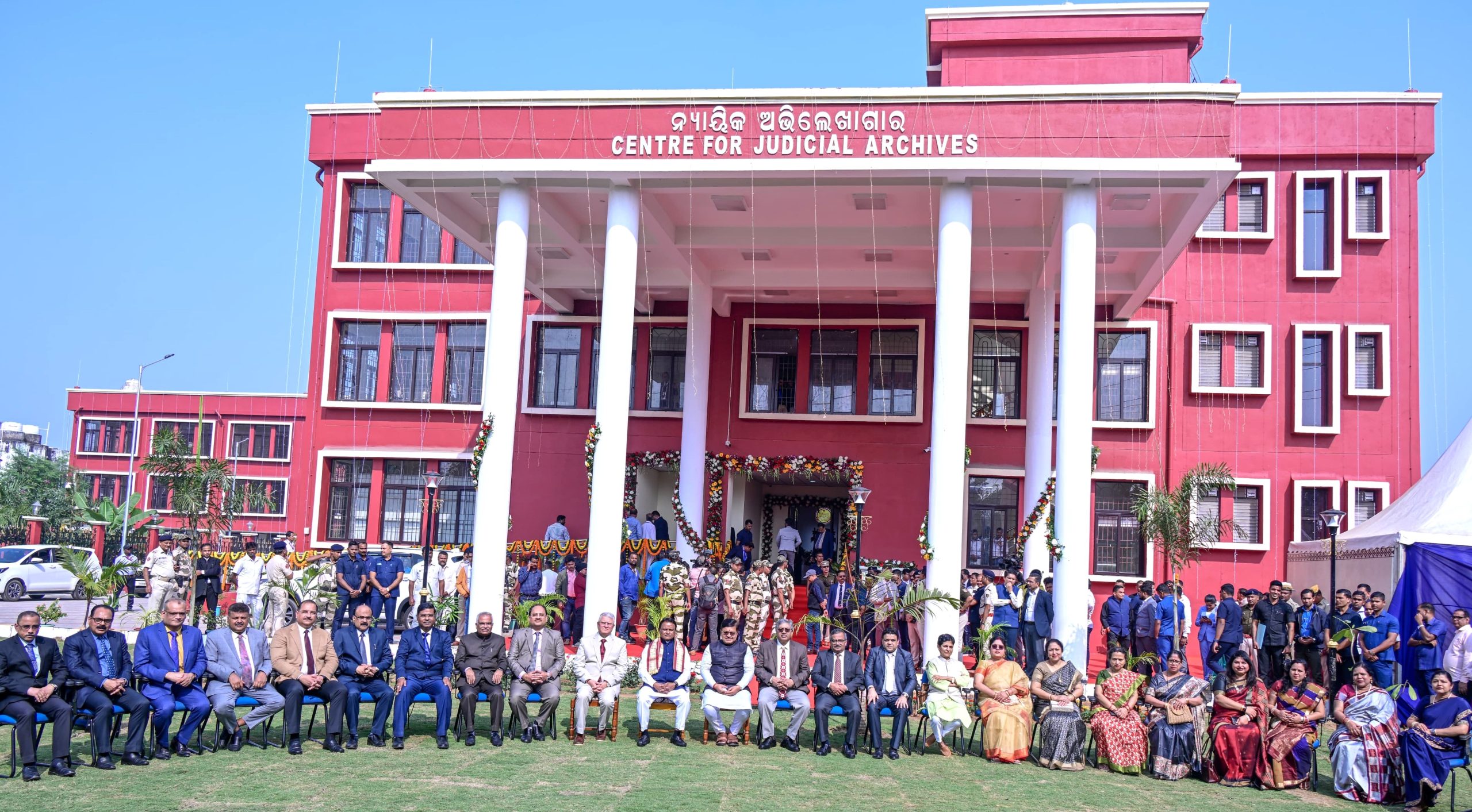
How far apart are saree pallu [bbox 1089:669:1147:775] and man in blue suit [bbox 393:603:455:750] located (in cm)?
568

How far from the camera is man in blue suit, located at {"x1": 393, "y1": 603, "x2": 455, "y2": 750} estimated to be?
1033 centimetres

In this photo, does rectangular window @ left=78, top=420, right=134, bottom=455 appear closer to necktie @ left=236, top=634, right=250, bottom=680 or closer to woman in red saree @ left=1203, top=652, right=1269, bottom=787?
necktie @ left=236, top=634, right=250, bottom=680

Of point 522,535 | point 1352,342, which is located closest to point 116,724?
point 522,535

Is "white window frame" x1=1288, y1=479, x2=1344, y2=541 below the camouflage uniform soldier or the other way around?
the other way around

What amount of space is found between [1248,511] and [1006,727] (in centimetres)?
1273

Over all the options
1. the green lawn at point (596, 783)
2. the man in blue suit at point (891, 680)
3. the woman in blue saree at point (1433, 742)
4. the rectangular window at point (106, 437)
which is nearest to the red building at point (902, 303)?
the man in blue suit at point (891, 680)

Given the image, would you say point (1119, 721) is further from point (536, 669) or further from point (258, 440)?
point (258, 440)

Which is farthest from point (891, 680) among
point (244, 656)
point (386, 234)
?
point (386, 234)

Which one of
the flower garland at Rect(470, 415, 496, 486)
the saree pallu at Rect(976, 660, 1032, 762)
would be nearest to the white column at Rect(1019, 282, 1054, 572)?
the saree pallu at Rect(976, 660, 1032, 762)

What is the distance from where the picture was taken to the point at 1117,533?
21656 mm

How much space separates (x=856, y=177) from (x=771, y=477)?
885 centimetres

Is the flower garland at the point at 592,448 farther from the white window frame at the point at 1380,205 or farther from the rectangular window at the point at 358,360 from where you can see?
the white window frame at the point at 1380,205

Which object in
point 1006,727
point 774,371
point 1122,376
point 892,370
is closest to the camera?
point 1006,727

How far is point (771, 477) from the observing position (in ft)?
75.0
